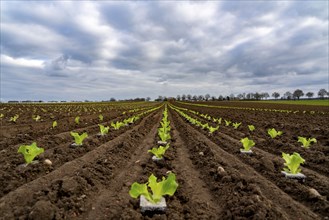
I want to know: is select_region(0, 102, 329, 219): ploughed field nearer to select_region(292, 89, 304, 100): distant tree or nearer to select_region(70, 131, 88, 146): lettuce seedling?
select_region(70, 131, 88, 146): lettuce seedling

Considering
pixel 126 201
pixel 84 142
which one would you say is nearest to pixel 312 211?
pixel 126 201

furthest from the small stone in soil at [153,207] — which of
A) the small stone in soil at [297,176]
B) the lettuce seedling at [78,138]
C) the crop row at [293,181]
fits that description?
the lettuce seedling at [78,138]

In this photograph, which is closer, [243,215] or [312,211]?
[243,215]

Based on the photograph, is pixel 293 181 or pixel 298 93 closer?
pixel 293 181

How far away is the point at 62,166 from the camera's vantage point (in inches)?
222

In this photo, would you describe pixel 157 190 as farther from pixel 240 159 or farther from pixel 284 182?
pixel 240 159

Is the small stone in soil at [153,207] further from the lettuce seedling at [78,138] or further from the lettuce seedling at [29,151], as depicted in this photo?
the lettuce seedling at [78,138]

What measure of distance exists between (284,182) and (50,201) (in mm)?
4060

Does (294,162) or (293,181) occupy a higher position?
(294,162)

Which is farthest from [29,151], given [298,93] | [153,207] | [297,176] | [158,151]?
[298,93]

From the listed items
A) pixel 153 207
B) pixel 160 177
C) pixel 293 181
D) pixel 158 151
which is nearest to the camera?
pixel 153 207

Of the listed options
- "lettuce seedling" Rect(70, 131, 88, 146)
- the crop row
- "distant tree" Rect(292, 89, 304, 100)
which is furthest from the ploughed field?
"distant tree" Rect(292, 89, 304, 100)

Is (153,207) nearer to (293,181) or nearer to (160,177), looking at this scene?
(160,177)

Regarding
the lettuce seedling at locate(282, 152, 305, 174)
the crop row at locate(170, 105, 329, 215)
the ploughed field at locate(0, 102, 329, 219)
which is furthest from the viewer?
the lettuce seedling at locate(282, 152, 305, 174)
